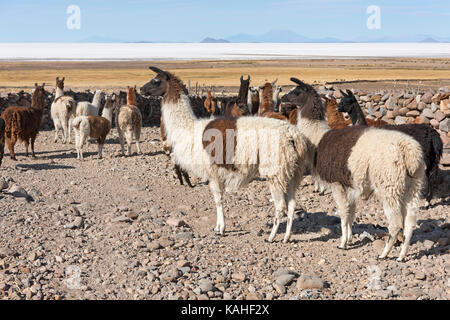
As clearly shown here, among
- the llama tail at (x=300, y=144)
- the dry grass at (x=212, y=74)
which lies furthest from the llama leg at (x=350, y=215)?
the dry grass at (x=212, y=74)

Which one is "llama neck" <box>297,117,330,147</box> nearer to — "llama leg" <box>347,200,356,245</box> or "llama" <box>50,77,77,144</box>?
"llama leg" <box>347,200,356,245</box>

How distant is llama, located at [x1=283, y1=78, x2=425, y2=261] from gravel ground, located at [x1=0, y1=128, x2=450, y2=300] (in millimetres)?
465

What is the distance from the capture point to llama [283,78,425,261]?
18.5 feet

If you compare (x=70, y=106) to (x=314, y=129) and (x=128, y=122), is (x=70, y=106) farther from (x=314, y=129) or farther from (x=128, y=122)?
(x=314, y=129)

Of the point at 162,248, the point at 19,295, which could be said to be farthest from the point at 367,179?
the point at 19,295

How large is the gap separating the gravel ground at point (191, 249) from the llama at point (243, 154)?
70 cm

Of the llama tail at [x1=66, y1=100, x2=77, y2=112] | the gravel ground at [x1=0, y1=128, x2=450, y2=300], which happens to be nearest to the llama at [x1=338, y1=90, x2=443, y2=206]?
the gravel ground at [x1=0, y1=128, x2=450, y2=300]

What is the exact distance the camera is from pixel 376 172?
572 centimetres

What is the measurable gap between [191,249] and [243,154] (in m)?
1.37

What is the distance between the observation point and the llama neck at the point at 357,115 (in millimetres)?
8508

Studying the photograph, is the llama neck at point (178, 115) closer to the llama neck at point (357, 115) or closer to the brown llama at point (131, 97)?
the llama neck at point (357, 115)

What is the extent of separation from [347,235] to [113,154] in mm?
8452

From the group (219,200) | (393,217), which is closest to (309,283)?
(393,217)
